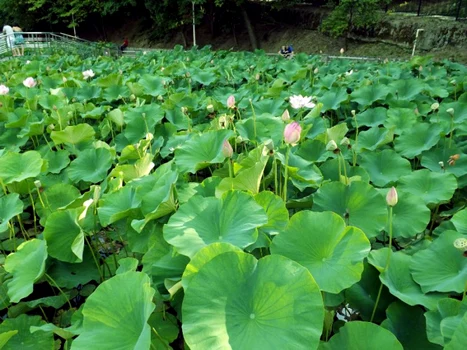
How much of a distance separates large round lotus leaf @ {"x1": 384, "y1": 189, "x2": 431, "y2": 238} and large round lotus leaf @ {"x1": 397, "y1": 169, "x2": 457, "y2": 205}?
154 mm

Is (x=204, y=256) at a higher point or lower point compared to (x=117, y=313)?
higher

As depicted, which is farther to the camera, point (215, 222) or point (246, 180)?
point (246, 180)

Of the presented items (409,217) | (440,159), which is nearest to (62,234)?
(409,217)

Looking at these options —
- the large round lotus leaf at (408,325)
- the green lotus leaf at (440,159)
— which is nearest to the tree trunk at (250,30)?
the green lotus leaf at (440,159)

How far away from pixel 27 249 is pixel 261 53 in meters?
5.10

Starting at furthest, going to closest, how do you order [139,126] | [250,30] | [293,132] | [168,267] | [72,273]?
[250,30], [139,126], [72,273], [293,132], [168,267]

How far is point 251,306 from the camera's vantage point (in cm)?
68

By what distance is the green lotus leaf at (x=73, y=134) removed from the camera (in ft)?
5.91

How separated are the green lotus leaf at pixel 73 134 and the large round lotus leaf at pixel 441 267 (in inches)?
58.0

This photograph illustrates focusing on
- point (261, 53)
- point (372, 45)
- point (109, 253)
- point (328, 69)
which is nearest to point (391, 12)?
point (372, 45)

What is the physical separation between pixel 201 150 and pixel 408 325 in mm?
838

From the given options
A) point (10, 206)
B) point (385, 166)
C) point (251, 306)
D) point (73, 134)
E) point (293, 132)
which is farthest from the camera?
point (73, 134)

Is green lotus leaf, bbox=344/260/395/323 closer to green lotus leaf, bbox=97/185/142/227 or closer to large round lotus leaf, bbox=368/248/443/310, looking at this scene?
large round lotus leaf, bbox=368/248/443/310

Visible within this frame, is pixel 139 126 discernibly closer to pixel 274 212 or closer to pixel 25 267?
pixel 25 267
